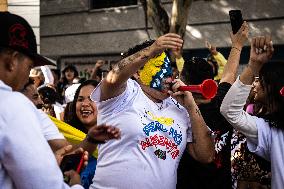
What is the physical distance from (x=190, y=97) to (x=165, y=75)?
0.77 feet

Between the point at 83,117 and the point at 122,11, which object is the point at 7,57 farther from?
the point at 122,11

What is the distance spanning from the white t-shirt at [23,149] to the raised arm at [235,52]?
6.45 ft

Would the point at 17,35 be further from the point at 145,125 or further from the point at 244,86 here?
the point at 244,86

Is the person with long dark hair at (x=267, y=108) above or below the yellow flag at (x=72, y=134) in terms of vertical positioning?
above

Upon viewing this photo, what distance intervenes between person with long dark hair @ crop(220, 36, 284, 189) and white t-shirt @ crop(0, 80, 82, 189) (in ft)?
5.29

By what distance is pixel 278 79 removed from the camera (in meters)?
3.32

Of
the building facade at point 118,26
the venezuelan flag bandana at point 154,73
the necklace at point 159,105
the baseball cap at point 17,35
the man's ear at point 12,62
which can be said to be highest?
the building facade at point 118,26

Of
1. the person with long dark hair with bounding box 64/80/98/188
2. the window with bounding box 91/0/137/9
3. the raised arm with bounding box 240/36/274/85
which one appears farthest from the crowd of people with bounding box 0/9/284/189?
the window with bounding box 91/0/137/9

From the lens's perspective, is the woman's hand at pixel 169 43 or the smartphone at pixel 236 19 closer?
the woman's hand at pixel 169 43

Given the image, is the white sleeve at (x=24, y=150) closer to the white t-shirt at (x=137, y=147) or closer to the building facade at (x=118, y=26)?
the white t-shirt at (x=137, y=147)

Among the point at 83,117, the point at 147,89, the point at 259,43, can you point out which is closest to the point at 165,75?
the point at 147,89

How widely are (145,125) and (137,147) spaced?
15 centimetres

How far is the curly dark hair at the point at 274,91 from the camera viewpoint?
3.31m

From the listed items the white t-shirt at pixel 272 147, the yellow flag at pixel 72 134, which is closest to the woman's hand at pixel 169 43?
the white t-shirt at pixel 272 147
